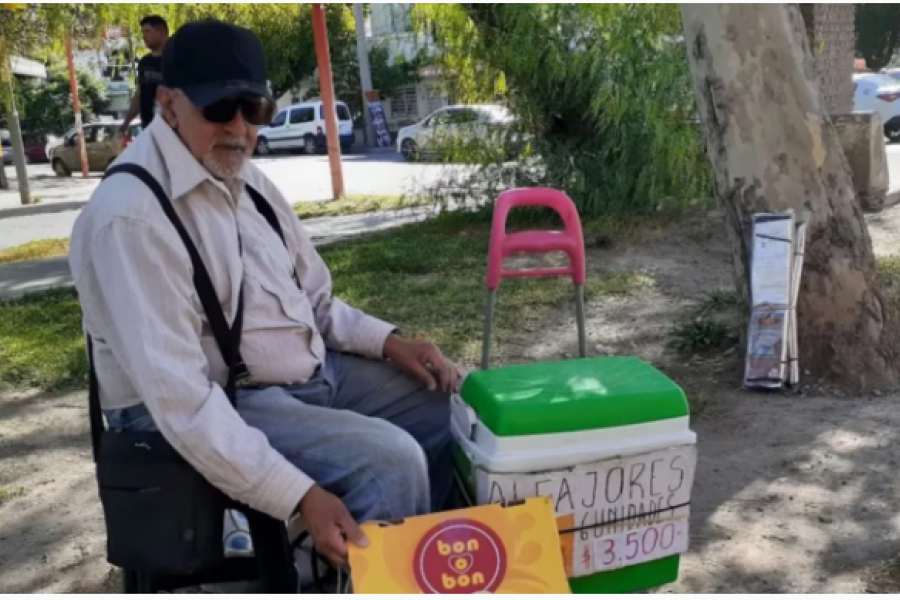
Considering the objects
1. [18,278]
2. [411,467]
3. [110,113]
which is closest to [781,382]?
[411,467]

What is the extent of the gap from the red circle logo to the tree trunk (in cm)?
289

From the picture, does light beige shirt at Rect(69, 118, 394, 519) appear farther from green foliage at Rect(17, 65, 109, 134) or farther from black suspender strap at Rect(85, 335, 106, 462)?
Result: green foliage at Rect(17, 65, 109, 134)

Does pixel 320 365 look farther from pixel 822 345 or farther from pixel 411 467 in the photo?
pixel 822 345

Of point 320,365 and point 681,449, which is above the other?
point 320,365

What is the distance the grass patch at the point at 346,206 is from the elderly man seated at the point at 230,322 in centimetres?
985

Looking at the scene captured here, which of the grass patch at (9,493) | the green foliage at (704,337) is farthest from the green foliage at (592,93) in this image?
the grass patch at (9,493)

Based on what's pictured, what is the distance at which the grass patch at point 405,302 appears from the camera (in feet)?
17.9

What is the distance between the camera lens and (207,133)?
2.09m

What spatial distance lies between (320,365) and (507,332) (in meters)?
3.36

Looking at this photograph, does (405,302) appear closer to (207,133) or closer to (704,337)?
(704,337)

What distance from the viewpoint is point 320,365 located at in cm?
238

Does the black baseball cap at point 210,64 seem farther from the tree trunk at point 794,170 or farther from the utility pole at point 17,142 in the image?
the utility pole at point 17,142

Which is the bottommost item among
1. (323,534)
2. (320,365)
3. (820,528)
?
(820,528)

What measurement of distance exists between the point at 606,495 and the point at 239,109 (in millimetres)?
1120
